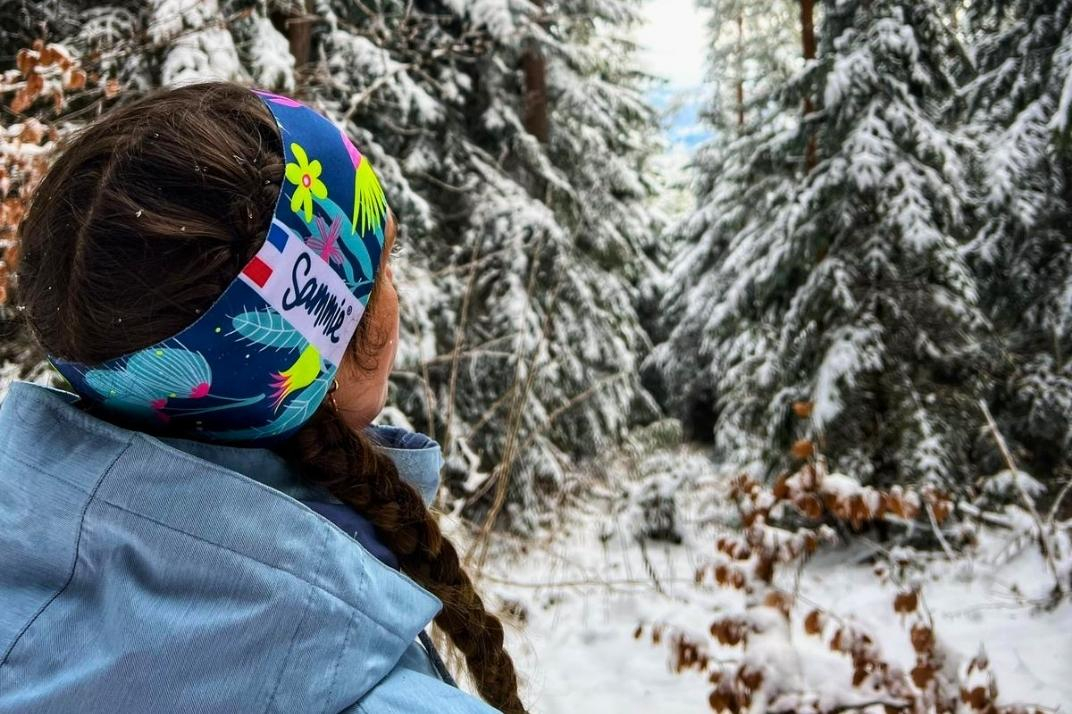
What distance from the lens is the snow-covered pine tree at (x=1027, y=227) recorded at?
747cm

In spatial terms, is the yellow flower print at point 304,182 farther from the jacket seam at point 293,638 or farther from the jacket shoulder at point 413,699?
the jacket shoulder at point 413,699

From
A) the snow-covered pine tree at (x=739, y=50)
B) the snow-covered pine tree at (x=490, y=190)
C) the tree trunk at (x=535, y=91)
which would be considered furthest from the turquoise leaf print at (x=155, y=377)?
the snow-covered pine tree at (x=739, y=50)

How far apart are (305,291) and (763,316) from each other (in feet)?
25.4

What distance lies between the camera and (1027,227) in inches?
310

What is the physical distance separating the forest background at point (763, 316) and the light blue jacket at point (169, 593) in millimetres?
2583

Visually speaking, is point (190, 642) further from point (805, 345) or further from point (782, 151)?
point (782, 151)

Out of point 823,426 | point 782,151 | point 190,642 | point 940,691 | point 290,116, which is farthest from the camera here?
point 782,151

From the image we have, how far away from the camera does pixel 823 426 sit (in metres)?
6.41

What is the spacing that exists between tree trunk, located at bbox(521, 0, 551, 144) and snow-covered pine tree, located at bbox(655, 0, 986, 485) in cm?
298

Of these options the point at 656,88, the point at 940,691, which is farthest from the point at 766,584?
the point at 656,88

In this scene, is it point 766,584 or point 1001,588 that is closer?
point 766,584

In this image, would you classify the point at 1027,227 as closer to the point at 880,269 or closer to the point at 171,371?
the point at 880,269

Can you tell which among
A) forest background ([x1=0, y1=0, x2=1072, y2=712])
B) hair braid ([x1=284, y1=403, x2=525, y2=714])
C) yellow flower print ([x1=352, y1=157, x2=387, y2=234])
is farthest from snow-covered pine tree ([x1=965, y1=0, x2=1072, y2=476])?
yellow flower print ([x1=352, y1=157, x2=387, y2=234])

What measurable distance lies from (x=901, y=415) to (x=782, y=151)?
301 cm
